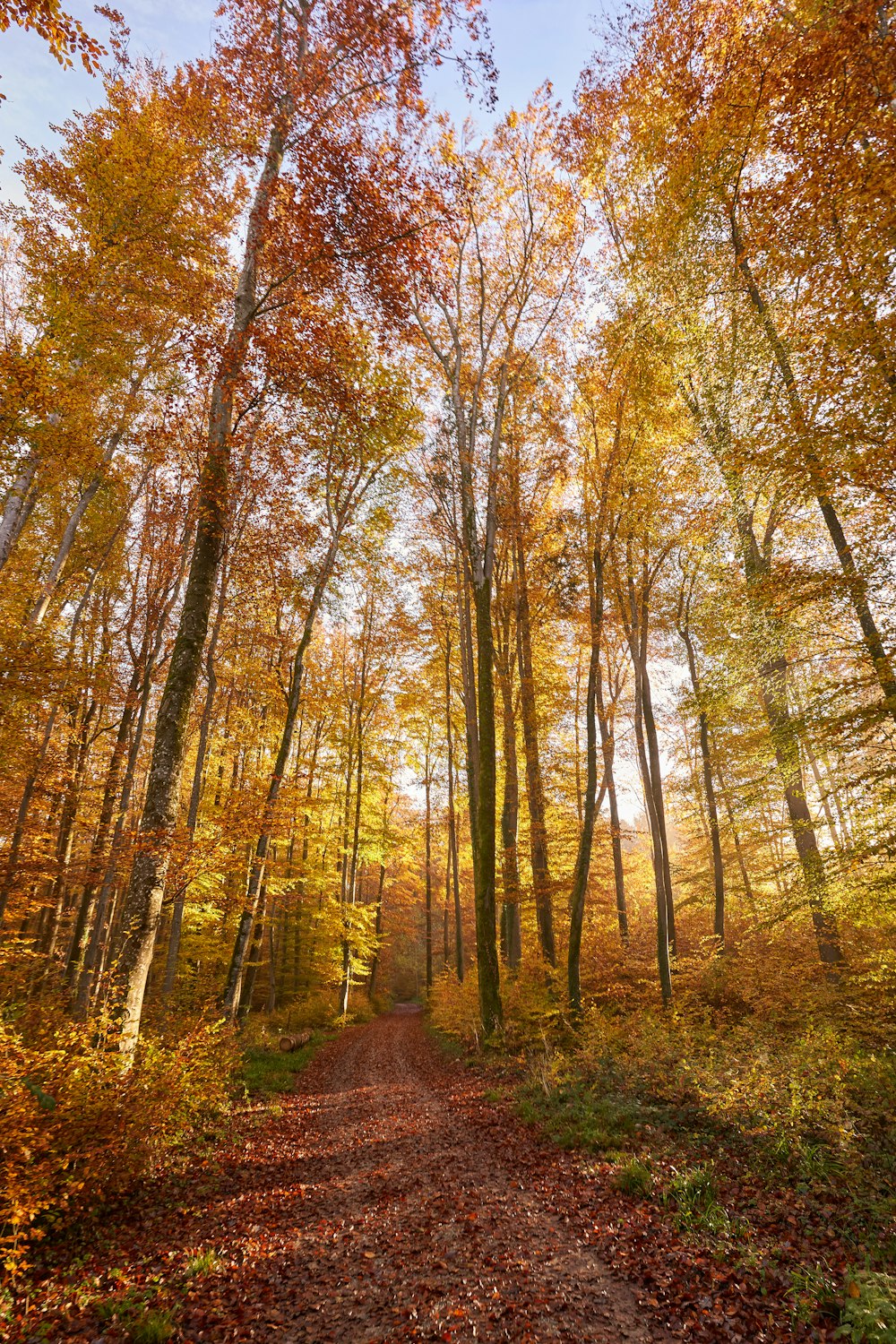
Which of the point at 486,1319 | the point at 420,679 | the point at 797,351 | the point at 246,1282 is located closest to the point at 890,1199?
the point at 486,1319

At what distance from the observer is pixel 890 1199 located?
4.13m

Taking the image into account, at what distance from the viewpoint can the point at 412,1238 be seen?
14.6 feet

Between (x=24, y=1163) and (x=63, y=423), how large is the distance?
999 cm

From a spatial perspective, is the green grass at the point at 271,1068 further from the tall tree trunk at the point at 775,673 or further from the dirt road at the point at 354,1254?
the tall tree trunk at the point at 775,673

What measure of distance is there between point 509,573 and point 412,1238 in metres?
14.5

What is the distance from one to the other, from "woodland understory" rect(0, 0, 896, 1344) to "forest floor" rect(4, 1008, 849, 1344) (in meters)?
0.08

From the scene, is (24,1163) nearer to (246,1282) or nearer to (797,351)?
(246,1282)

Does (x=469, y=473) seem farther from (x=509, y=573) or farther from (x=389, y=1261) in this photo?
(x=389, y=1261)

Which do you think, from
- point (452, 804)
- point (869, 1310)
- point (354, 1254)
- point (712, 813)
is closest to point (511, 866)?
point (452, 804)

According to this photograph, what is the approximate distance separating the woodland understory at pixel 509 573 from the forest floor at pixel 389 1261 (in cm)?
8

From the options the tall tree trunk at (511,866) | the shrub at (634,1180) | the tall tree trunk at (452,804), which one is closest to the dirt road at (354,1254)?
the shrub at (634,1180)

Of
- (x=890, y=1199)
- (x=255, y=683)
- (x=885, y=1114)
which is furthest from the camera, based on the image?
(x=255, y=683)

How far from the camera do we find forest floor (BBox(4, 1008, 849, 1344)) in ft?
10.9

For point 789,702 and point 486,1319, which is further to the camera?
point 789,702
